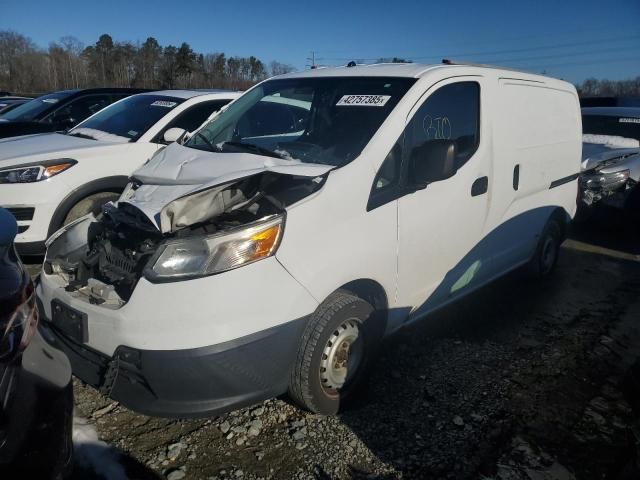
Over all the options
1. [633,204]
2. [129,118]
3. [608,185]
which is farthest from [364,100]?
[633,204]

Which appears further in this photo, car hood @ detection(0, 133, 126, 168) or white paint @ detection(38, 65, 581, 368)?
car hood @ detection(0, 133, 126, 168)

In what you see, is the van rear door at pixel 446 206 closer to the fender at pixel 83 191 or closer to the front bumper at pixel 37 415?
the front bumper at pixel 37 415

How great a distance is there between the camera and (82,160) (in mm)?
4652

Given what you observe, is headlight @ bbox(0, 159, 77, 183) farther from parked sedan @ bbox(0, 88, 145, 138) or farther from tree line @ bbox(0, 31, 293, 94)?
tree line @ bbox(0, 31, 293, 94)

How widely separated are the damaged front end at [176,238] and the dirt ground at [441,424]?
0.80 m

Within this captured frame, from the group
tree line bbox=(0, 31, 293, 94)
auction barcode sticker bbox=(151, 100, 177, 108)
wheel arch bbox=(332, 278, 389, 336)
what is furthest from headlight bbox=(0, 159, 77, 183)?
tree line bbox=(0, 31, 293, 94)

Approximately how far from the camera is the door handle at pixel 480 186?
11.2ft

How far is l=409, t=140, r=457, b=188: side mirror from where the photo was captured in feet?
9.56

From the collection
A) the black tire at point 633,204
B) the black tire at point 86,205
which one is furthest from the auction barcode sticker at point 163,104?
the black tire at point 633,204

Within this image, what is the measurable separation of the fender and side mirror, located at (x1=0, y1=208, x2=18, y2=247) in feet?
9.67

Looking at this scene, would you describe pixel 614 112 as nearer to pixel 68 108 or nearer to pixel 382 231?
pixel 382 231

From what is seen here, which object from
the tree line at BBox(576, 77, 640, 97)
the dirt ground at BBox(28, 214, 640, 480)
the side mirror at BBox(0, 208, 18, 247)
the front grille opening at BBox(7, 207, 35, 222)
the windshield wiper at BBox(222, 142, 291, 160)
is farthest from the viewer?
the tree line at BBox(576, 77, 640, 97)

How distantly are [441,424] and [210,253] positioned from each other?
5.34 ft

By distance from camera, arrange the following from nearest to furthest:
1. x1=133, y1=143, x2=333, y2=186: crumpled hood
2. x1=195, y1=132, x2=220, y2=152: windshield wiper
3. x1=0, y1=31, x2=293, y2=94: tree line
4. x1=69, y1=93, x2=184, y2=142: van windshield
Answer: x1=133, y1=143, x2=333, y2=186: crumpled hood, x1=195, y1=132, x2=220, y2=152: windshield wiper, x1=69, y1=93, x2=184, y2=142: van windshield, x1=0, y1=31, x2=293, y2=94: tree line
